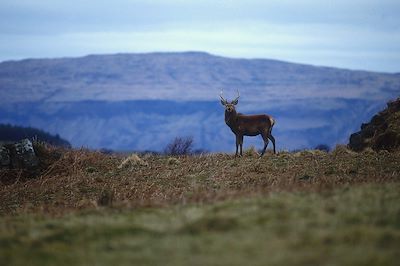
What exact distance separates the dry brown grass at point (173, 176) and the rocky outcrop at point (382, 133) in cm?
122

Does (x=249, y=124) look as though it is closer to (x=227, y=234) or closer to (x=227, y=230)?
(x=227, y=230)

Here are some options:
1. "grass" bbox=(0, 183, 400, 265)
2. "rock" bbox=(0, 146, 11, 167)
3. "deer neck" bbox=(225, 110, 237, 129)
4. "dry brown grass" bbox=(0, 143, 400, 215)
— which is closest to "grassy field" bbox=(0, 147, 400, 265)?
"grass" bbox=(0, 183, 400, 265)

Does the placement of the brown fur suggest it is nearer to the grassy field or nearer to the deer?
the deer

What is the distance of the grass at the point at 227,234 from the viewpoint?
346 inches

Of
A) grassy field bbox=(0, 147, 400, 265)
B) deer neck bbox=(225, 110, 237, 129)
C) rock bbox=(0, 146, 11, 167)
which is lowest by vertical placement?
rock bbox=(0, 146, 11, 167)

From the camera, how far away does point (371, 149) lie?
80.3 ft

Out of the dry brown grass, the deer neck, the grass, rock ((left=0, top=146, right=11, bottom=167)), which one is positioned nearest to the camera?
the grass

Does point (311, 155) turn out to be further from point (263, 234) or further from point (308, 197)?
point (263, 234)

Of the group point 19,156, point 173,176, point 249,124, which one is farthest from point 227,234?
point 249,124

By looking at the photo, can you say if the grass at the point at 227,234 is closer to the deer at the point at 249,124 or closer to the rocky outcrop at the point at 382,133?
the rocky outcrop at the point at 382,133

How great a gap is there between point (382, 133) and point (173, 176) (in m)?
8.90

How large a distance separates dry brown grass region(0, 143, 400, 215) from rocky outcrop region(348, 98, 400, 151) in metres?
1.22

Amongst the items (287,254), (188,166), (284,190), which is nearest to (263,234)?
(287,254)

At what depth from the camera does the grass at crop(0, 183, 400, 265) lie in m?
8.80
